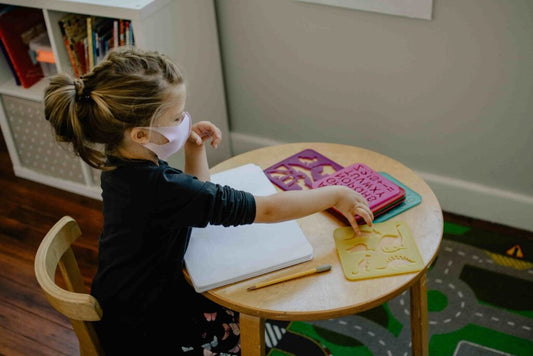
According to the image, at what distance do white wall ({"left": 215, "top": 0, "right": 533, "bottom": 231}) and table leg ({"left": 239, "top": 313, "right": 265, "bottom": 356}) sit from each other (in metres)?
1.14

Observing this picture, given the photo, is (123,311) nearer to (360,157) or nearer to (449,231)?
(360,157)

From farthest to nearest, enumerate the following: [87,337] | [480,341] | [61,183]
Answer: [61,183] → [480,341] → [87,337]

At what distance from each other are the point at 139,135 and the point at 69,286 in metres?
0.41

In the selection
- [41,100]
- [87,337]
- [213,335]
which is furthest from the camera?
[41,100]

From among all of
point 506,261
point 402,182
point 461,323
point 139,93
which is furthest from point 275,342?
point 139,93

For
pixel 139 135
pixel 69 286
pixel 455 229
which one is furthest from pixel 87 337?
pixel 455 229

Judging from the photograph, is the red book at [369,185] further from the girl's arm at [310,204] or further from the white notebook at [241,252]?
the white notebook at [241,252]

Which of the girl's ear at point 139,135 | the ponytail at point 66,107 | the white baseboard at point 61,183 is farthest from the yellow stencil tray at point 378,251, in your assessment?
the white baseboard at point 61,183

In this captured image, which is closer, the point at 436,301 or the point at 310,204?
the point at 310,204

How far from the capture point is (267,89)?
7.52 feet

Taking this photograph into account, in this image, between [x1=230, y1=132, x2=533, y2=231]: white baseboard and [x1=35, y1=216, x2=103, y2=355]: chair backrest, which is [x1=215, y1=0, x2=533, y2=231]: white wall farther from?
[x1=35, y1=216, x2=103, y2=355]: chair backrest

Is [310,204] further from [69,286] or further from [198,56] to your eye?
[198,56]

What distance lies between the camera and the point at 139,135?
1.11 m

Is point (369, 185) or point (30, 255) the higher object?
point (369, 185)
